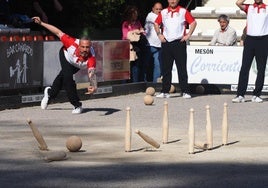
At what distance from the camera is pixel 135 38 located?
22781 mm

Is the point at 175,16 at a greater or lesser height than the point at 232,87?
greater

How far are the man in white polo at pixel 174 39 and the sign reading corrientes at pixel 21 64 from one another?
9.40 feet

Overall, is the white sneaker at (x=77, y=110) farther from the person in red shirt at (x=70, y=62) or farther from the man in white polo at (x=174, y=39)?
the man in white polo at (x=174, y=39)

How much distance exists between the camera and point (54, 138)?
1420 cm

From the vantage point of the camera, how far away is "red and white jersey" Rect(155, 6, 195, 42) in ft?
68.2

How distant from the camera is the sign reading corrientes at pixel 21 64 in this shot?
18.4 m

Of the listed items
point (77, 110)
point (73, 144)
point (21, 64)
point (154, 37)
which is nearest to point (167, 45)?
point (154, 37)

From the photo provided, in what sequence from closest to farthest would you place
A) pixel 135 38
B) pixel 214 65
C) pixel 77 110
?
pixel 77 110 → pixel 214 65 → pixel 135 38

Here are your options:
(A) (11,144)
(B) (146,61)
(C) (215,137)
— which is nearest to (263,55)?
(B) (146,61)

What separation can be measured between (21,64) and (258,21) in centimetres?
472

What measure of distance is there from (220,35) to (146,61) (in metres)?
1.84

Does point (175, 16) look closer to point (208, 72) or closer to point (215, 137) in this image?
point (208, 72)

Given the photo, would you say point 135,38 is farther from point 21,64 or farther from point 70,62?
point 70,62

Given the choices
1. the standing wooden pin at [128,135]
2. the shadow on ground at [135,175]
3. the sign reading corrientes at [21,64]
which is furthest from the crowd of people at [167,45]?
the shadow on ground at [135,175]
